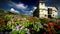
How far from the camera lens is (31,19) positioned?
574 cm

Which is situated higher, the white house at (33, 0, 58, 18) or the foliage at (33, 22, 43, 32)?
the white house at (33, 0, 58, 18)

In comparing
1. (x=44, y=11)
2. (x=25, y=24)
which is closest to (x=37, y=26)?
(x=25, y=24)

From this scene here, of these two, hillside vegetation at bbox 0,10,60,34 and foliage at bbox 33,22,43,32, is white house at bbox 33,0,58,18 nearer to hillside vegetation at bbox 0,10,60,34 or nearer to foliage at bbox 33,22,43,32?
hillside vegetation at bbox 0,10,60,34

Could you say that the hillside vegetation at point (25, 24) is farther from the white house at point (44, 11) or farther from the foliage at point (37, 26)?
the white house at point (44, 11)

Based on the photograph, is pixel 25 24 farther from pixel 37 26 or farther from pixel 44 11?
pixel 44 11

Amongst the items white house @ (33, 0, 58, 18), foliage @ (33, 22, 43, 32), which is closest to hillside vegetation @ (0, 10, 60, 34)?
foliage @ (33, 22, 43, 32)

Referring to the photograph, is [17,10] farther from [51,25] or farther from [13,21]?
[51,25]

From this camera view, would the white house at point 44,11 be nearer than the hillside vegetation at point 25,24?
No

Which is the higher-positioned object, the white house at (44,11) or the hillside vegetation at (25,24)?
the white house at (44,11)

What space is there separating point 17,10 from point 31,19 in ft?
1.93

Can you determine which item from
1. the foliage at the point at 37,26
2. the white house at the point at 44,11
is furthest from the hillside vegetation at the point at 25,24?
the white house at the point at 44,11

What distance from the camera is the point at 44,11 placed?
5734 mm

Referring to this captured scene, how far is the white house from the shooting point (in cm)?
572

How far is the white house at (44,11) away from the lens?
18.8 feet
